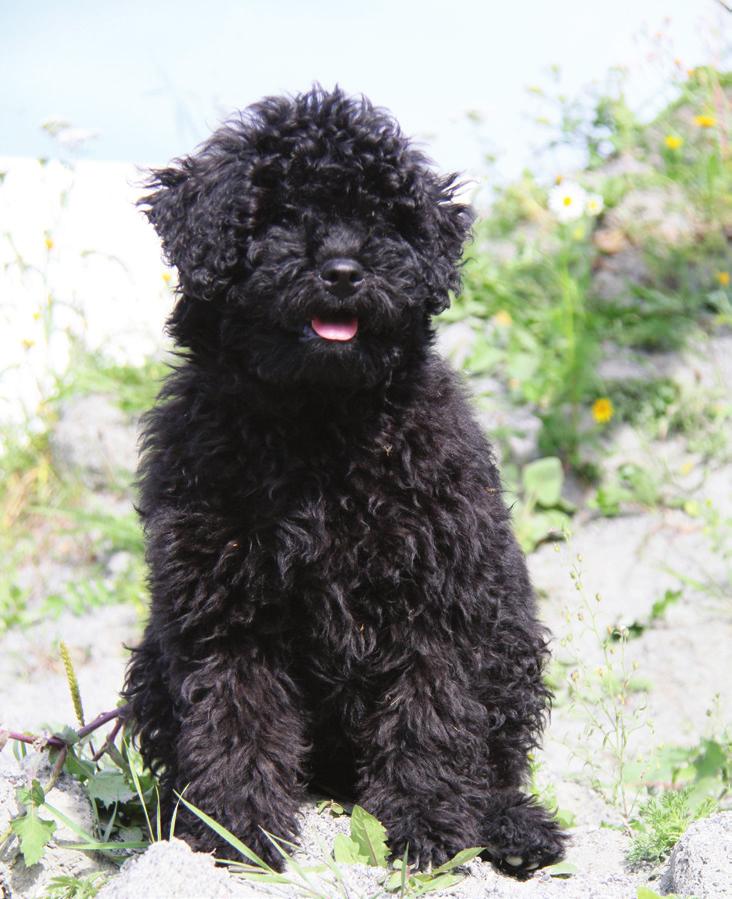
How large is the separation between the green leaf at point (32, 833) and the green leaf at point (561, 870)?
4.64ft

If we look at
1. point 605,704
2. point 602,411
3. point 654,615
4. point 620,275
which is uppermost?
point 620,275

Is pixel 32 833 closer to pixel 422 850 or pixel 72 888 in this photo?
pixel 72 888

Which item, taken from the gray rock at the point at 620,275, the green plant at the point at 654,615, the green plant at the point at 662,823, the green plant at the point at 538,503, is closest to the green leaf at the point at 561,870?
the green plant at the point at 662,823

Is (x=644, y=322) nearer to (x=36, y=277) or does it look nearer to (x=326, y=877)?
(x=36, y=277)

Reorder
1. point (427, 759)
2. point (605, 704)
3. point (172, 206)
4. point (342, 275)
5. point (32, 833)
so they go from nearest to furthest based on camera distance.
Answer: point (342, 275) → point (32, 833) → point (427, 759) → point (172, 206) → point (605, 704)

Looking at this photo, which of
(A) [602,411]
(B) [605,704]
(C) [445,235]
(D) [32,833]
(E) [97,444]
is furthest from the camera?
(E) [97,444]

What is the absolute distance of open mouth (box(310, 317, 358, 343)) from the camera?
3.06 metres

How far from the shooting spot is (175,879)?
9.20 ft

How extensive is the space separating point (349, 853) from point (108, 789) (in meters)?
0.86

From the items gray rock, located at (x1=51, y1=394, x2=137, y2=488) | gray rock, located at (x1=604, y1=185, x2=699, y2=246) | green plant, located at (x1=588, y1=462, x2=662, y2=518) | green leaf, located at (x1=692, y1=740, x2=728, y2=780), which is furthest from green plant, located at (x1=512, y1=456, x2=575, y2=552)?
gray rock, located at (x1=51, y1=394, x2=137, y2=488)

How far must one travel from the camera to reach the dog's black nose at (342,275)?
299cm

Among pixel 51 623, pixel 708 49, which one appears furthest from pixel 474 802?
pixel 708 49

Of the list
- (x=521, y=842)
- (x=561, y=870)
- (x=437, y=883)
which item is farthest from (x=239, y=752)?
(x=561, y=870)

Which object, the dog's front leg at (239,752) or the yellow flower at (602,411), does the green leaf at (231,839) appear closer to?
the dog's front leg at (239,752)
